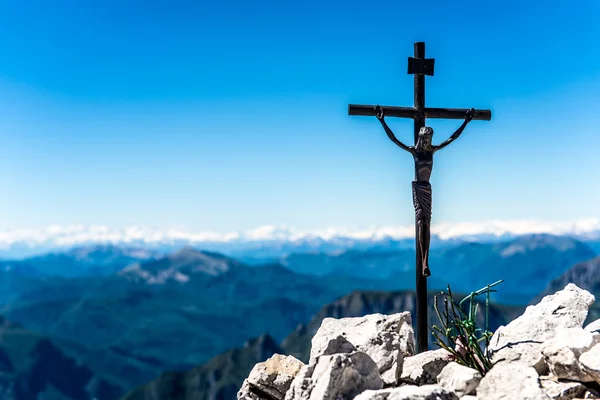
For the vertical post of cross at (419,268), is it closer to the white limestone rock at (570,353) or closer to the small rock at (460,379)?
the small rock at (460,379)

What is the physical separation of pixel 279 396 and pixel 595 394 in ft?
20.4

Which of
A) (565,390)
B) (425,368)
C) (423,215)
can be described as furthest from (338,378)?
(423,215)

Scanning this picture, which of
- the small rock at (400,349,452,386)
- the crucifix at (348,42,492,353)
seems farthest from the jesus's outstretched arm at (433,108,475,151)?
the small rock at (400,349,452,386)

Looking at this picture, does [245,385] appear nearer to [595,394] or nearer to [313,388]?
[313,388]

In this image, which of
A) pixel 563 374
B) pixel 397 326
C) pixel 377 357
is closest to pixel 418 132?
pixel 397 326

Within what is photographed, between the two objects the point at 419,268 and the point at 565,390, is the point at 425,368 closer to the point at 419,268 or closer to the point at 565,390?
the point at 565,390

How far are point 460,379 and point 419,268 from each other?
513 centimetres

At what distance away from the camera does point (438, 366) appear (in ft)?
45.2

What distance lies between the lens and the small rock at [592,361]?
37.8 ft

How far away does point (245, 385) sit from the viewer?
1530 cm

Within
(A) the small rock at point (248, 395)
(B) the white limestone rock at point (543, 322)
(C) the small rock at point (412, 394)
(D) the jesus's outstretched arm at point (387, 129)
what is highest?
(D) the jesus's outstretched arm at point (387, 129)

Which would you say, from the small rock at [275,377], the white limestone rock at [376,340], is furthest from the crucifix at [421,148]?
the small rock at [275,377]

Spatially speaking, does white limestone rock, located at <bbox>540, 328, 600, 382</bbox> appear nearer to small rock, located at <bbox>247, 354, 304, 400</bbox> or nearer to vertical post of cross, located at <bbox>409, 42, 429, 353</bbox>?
vertical post of cross, located at <bbox>409, 42, 429, 353</bbox>

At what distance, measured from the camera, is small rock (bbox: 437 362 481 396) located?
11859mm
